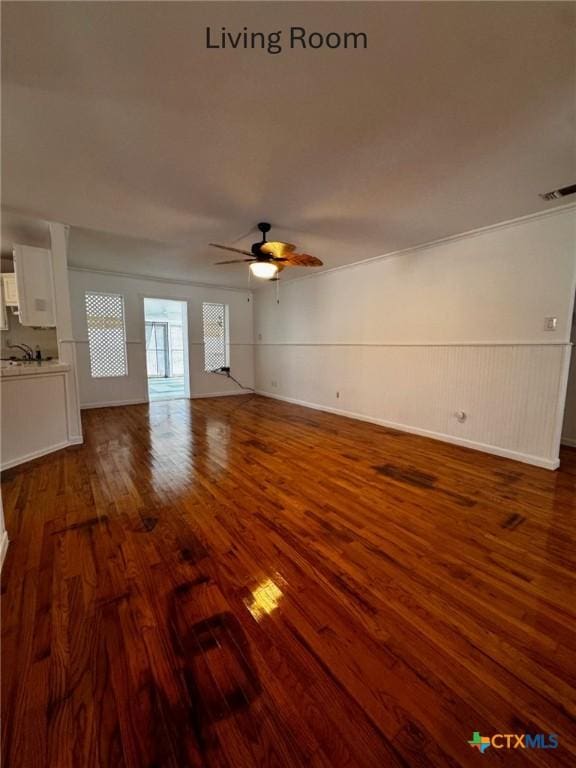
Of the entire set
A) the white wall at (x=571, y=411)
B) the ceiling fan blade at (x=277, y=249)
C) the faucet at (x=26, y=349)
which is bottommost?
the white wall at (x=571, y=411)

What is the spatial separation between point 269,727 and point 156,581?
85 centimetres

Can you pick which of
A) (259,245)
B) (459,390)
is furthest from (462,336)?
(259,245)

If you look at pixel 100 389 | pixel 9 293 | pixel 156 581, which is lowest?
pixel 156 581

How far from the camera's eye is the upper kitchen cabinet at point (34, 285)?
3.40 m

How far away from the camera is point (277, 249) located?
10.2 feet

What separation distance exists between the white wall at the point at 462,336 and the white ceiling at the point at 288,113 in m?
0.51

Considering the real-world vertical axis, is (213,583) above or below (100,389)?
below

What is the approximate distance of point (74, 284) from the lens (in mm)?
5246

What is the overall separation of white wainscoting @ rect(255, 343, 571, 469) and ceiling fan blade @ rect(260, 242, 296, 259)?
6.80 ft

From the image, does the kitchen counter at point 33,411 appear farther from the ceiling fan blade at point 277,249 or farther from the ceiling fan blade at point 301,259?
the ceiling fan blade at point 301,259

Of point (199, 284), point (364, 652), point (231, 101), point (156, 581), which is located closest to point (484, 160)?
point (231, 101)

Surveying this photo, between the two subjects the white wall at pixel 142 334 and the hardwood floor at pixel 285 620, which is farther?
the white wall at pixel 142 334

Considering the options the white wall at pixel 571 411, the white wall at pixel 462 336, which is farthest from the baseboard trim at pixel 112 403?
the white wall at pixel 571 411

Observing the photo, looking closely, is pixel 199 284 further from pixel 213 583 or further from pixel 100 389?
pixel 213 583
